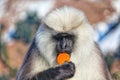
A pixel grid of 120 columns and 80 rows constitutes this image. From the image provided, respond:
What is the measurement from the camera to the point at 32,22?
963 inches

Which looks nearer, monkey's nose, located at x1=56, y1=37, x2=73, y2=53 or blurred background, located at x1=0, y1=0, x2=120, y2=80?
monkey's nose, located at x1=56, y1=37, x2=73, y2=53

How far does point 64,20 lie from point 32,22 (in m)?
16.2

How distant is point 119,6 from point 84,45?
17.0m

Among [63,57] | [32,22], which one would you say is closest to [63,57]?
[63,57]

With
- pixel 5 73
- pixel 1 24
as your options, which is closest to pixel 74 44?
pixel 5 73

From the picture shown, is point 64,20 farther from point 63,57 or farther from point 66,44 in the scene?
point 63,57

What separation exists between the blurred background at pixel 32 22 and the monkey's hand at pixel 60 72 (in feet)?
42.3

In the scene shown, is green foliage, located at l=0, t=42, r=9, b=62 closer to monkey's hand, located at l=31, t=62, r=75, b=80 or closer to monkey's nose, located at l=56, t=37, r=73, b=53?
monkey's hand, located at l=31, t=62, r=75, b=80

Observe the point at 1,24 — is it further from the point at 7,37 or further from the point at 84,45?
the point at 84,45

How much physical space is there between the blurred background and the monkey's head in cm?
1290

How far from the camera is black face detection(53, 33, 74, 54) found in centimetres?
829

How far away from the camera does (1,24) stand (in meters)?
24.5

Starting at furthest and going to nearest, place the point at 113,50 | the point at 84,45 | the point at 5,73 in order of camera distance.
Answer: the point at 113,50
the point at 5,73
the point at 84,45

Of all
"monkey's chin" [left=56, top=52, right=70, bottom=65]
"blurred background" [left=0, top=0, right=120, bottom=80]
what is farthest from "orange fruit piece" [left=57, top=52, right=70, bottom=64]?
"blurred background" [left=0, top=0, right=120, bottom=80]
